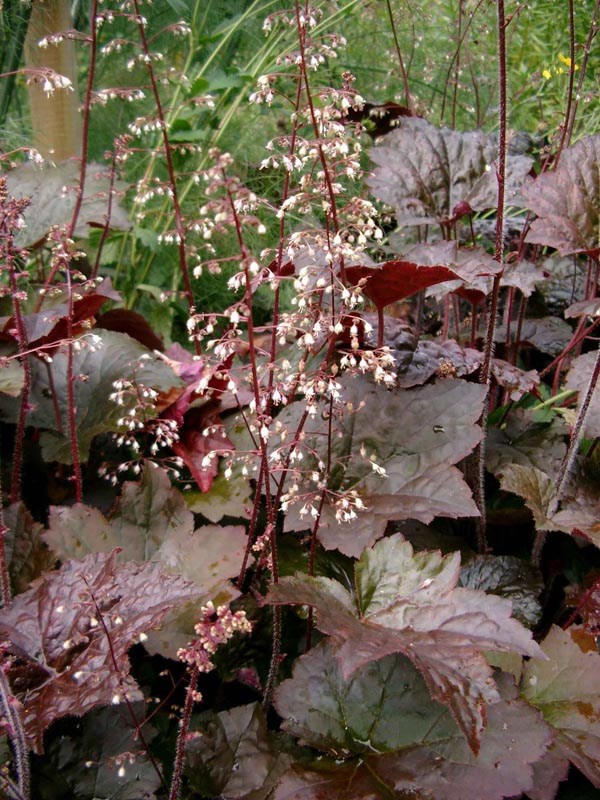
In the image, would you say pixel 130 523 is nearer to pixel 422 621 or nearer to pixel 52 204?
pixel 422 621

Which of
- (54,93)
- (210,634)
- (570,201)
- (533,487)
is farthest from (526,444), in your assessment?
(54,93)

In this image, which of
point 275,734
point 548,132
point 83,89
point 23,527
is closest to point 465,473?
point 275,734

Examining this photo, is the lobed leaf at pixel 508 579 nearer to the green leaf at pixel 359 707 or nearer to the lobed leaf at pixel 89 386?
the green leaf at pixel 359 707

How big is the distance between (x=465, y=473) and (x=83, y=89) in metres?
2.23

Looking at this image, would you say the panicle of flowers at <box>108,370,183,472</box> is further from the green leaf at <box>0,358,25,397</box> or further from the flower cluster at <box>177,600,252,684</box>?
the flower cluster at <box>177,600,252,684</box>

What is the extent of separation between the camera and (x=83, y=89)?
2732mm

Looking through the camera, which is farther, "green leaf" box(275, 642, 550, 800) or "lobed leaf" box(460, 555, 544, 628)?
"lobed leaf" box(460, 555, 544, 628)

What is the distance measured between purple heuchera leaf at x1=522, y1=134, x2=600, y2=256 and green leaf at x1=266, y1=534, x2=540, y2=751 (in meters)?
0.65

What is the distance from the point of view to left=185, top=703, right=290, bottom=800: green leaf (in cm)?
101

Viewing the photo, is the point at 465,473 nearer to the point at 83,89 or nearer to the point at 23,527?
the point at 23,527

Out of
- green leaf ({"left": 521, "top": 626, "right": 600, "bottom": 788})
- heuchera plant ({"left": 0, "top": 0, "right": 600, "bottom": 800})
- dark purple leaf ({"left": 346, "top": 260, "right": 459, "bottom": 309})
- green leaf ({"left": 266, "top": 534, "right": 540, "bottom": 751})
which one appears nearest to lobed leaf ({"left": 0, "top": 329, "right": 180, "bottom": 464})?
heuchera plant ({"left": 0, "top": 0, "right": 600, "bottom": 800})

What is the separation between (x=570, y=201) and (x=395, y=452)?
0.59 meters

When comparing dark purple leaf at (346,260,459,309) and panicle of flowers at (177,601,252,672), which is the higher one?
dark purple leaf at (346,260,459,309)

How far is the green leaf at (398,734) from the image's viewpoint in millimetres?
945
